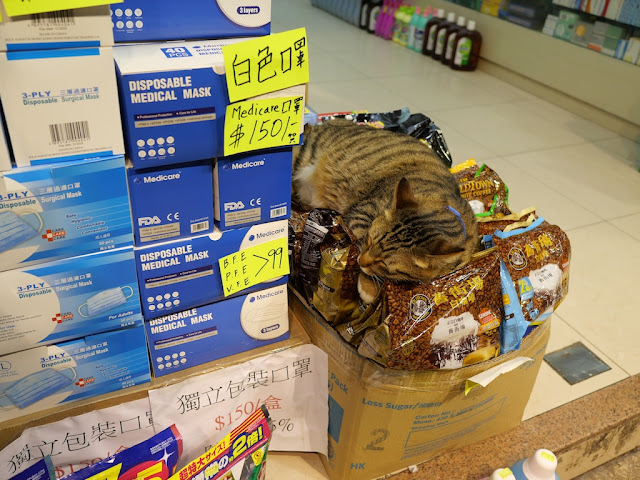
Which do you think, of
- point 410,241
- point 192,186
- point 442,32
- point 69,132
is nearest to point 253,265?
point 192,186

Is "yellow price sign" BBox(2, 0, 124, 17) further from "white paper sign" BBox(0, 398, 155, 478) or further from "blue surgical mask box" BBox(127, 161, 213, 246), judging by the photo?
"white paper sign" BBox(0, 398, 155, 478)

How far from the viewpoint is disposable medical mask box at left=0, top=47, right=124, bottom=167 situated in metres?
0.76

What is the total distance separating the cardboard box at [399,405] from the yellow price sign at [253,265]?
0.17m

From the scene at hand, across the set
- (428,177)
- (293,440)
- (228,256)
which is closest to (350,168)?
Result: (428,177)

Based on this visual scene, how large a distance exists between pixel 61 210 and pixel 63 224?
3 centimetres

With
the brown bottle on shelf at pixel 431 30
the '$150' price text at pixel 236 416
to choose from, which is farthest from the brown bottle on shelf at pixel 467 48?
the '$150' price text at pixel 236 416

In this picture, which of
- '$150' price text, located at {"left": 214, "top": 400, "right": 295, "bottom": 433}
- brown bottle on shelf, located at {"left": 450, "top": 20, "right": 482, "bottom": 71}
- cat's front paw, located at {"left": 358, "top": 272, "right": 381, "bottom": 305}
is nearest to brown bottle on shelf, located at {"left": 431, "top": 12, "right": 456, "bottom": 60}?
brown bottle on shelf, located at {"left": 450, "top": 20, "right": 482, "bottom": 71}

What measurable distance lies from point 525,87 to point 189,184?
3.59 m

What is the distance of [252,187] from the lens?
1027mm

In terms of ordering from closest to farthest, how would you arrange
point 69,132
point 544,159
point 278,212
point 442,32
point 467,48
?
point 69,132 → point 278,212 → point 544,159 → point 467,48 → point 442,32

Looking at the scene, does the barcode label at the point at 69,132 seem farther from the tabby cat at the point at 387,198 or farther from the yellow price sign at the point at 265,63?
the tabby cat at the point at 387,198

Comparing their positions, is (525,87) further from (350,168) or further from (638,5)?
(350,168)

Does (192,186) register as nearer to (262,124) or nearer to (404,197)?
(262,124)

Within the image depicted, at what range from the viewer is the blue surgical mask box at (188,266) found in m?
1.01
